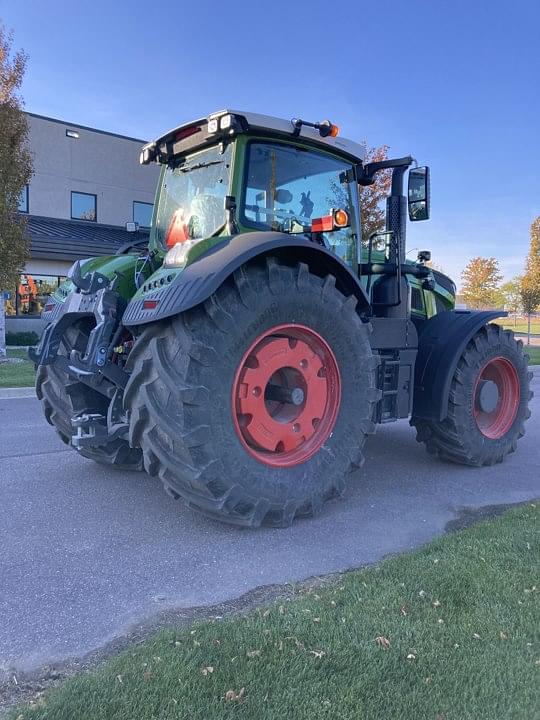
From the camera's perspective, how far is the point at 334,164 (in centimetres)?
470

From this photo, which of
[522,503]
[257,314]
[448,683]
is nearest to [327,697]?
[448,683]

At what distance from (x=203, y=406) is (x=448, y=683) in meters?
1.84

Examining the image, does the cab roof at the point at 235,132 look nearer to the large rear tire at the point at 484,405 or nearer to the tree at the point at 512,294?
the large rear tire at the point at 484,405

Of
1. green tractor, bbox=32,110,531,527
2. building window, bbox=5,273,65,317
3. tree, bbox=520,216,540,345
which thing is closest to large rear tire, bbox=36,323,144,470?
green tractor, bbox=32,110,531,527

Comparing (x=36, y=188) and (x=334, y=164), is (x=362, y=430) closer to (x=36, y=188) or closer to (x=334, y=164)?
(x=334, y=164)

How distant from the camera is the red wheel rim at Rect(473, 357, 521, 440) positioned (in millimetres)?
5680

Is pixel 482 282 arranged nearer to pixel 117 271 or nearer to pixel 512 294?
pixel 512 294

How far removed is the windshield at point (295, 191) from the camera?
4.14 metres

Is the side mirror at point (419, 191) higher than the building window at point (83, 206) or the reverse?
the reverse

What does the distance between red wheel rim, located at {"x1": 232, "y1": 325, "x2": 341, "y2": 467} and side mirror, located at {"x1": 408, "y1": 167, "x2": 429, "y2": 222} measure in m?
1.67

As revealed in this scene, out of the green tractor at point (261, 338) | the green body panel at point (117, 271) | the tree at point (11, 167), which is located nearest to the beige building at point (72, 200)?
the tree at point (11, 167)

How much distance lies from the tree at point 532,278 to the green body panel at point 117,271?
79.5ft

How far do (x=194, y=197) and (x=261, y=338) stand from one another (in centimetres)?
149

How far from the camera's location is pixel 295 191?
14.5ft
